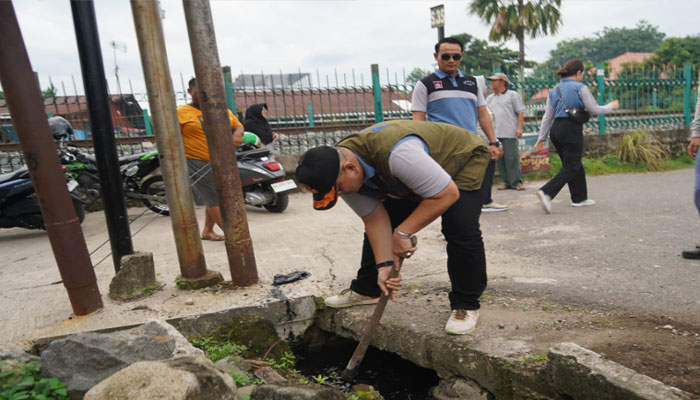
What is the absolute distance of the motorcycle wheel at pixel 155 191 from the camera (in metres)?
6.34

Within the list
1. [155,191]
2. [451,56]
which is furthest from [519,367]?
[155,191]

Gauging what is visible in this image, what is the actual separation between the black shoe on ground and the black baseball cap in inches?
117

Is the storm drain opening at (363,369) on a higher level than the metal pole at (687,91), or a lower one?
lower

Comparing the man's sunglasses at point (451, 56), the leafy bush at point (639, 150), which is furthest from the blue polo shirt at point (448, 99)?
the leafy bush at point (639, 150)

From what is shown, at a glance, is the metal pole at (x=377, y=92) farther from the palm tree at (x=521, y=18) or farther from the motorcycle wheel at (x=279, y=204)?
the palm tree at (x=521, y=18)

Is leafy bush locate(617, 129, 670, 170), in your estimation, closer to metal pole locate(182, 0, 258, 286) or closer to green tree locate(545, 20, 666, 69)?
metal pole locate(182, 0, 258, 286)

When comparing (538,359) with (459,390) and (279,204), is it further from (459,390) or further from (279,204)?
(279,204)

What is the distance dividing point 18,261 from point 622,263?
5259 millimetres

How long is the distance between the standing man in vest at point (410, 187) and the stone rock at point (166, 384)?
0.83 m

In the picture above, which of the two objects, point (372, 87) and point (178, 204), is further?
point (372, 87)

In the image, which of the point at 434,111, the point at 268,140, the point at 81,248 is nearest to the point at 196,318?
the point at 81,248

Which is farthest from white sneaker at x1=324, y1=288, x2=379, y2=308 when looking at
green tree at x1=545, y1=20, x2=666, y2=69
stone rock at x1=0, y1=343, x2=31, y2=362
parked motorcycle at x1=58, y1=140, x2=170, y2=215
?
green tree at x1=545, y1=20, x2=666, y2=69

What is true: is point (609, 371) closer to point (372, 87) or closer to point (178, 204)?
point (178, 204)

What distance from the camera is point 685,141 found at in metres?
10.5
